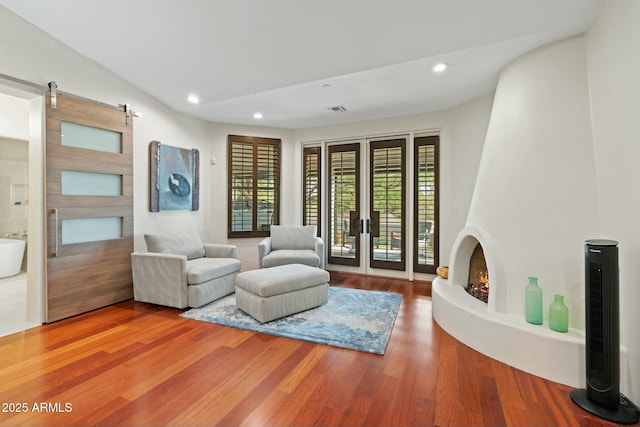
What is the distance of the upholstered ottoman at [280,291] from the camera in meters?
2.93

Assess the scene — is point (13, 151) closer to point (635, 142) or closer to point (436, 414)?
point (436, 414)

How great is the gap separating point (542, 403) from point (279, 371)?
1620 millimetres

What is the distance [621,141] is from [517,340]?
1452 millimetres

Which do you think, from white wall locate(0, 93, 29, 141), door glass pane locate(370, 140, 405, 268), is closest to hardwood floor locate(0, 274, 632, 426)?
door glass pane locate(370, 140, 405, 268)

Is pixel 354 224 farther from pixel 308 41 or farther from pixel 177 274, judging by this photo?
pixel 308 41

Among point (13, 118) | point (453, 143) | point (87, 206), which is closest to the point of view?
point (87, 206)

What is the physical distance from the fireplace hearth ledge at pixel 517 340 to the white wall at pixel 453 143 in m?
1.73

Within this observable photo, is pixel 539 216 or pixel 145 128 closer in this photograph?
pixel 539 216

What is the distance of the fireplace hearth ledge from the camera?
1.96 m

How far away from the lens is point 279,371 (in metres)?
2.11

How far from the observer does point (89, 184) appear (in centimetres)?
333

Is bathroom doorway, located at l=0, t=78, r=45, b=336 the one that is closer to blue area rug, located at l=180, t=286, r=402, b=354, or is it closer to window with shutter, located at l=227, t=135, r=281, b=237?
blue area rug, located at l=180, t=286, r=402, b=354

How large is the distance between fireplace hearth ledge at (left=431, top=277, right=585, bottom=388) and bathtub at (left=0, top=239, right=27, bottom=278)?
6.09 metres

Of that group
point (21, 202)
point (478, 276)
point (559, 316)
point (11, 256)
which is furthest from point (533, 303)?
point (21, 202)
